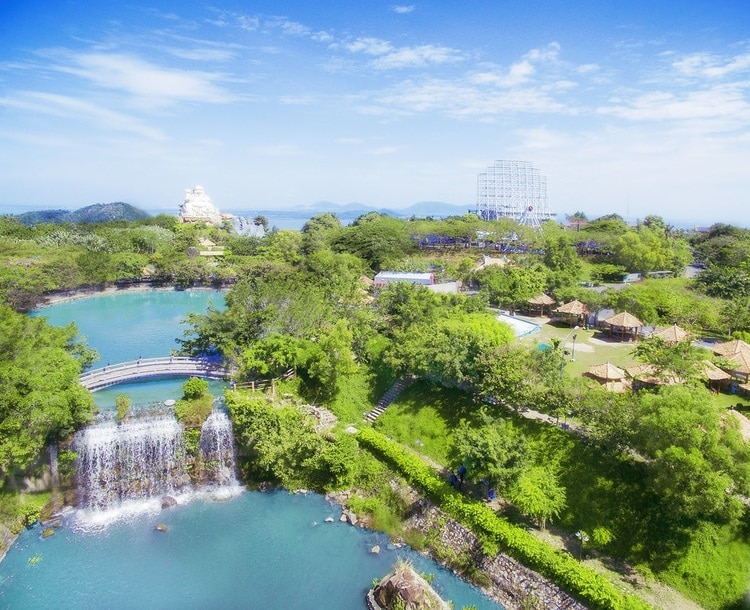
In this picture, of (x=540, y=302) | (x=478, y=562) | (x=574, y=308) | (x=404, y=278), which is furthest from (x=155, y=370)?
(x=574, y=308)

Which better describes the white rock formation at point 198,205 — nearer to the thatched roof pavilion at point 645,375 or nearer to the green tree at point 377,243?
the green tree at point 377,243

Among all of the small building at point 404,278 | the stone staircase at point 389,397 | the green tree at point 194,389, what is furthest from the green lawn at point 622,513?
the small building at point 404,278

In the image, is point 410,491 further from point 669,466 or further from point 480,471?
point 669,466

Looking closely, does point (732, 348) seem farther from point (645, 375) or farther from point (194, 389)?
point (194, 389)

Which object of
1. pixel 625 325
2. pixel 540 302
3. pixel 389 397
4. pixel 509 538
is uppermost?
pixel 540 302

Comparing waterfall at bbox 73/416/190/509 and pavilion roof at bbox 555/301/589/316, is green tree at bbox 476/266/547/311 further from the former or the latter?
waterfall at bbox 73/416/190/509

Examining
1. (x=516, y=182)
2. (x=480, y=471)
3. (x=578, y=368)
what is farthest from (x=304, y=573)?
(x=516, y=182)

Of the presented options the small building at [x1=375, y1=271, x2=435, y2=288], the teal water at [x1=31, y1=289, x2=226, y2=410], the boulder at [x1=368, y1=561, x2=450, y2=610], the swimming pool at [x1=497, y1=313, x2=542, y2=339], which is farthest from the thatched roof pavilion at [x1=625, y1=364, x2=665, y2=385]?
the small building at [x1=375, y1=271, x2=435, y2=288]
